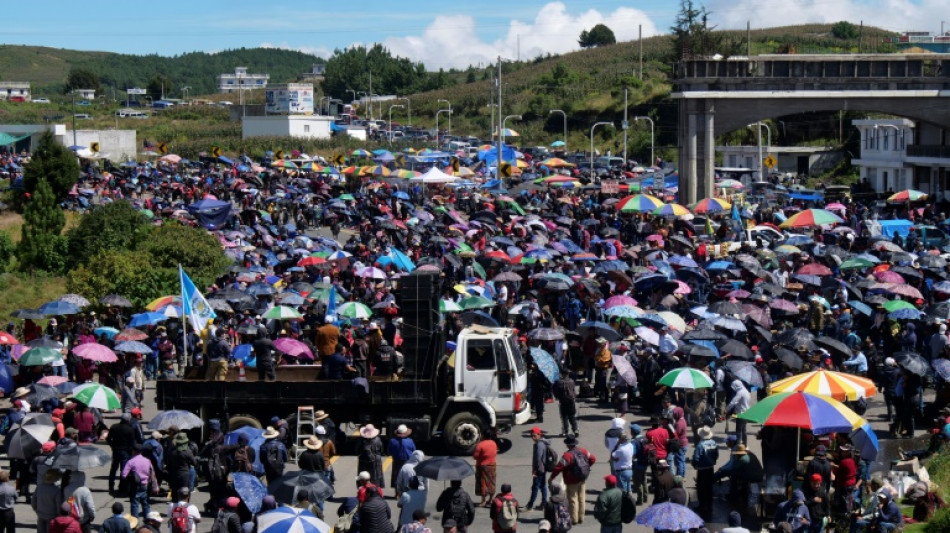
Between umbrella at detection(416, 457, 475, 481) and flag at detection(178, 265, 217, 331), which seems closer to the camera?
umbrella at detection(416, 457, 475, 481)

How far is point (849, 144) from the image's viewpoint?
77.3 meters

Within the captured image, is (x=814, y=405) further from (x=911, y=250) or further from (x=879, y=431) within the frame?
(x=911, y=250)

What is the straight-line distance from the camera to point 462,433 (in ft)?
65.5

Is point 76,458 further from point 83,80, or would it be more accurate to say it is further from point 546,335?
point 83,80

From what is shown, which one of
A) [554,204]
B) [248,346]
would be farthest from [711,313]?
[554,204]

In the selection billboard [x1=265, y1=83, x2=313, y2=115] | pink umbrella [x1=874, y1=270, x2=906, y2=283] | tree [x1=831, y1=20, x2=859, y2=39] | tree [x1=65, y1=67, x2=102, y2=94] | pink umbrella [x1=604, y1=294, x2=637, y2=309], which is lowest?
pink umbrella [x1=604, y1=294, x2=637, y2=309]

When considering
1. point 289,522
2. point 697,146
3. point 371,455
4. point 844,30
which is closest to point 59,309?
point 371,455

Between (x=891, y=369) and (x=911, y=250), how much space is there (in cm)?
1708

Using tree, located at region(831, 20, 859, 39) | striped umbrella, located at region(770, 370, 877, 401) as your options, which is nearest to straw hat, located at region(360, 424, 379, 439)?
striped umbrella, located at region(770, 370, 877, 401)

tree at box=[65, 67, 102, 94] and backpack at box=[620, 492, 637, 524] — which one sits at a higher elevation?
tree at box=[65, 67, 102, 94]

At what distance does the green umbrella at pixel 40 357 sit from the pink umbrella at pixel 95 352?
1.15 feet

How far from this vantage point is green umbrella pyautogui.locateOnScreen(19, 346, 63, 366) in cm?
2259

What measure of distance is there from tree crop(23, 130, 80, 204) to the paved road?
1370 inches

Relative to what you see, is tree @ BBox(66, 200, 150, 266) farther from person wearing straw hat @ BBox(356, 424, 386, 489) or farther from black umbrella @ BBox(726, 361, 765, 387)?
person wearing straw hat @ BBox(356, 424, 386, 489)
